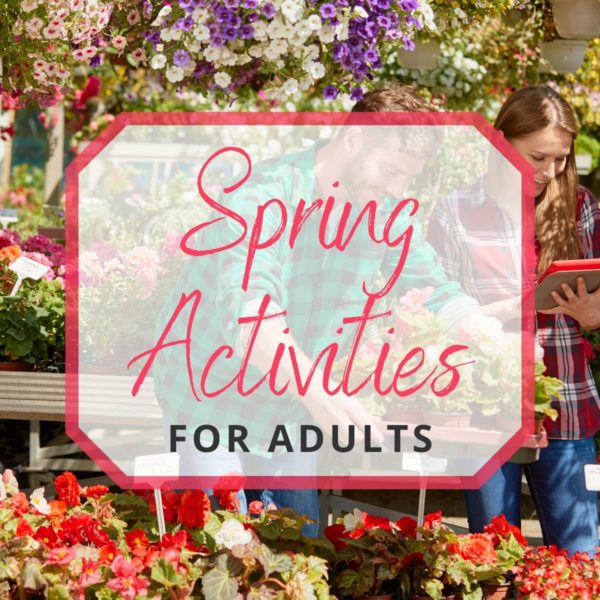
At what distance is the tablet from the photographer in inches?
72.3

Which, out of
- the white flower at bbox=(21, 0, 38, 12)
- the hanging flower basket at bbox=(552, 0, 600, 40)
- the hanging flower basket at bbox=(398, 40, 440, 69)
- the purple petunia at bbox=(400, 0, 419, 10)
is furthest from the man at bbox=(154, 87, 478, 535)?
the hanging flower basket at bbox=(398, 40, 440, 69)

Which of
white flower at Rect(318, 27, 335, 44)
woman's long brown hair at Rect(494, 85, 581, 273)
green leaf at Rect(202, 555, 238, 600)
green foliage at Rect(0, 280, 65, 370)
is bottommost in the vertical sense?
green leaf at Rect(202, 555, 238, 600)

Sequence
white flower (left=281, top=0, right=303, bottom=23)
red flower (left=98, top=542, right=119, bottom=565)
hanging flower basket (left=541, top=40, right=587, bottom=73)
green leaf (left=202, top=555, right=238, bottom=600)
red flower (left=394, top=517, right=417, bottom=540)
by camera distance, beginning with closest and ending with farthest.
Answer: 1. green leaf (left=202, top=555, right=238, bottom=600)
2. red flower (left=98, top=542, right=119, bottom=565)
3. red flower (left=394, top=517, right=417, bottom=540)
4. white flower (left=281, top=0, right=303, bottom=23)
5. hanging flower basket (left=541, top=40, right=587, bottom=73)

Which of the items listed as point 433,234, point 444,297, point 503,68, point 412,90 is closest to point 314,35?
point 412,90

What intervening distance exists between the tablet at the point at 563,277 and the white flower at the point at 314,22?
0.68m

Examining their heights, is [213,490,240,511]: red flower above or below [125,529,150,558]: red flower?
above

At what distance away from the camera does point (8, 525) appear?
182cm

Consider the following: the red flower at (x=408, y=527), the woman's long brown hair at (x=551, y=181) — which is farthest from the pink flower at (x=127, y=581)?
the woman's long brown hair at (x=551, y=181)

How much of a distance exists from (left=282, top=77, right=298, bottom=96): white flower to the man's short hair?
1.45ft

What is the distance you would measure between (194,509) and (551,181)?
1.00 m

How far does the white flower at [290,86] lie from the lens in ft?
7.39

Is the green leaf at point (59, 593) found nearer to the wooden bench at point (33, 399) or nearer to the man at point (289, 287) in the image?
the man at point (289, 287)

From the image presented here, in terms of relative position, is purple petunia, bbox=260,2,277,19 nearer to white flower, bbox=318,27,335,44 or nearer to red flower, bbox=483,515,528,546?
white flower, bbox=318,27,335,44

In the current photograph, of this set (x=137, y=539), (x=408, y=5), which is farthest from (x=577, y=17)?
(x=137, y=539)
